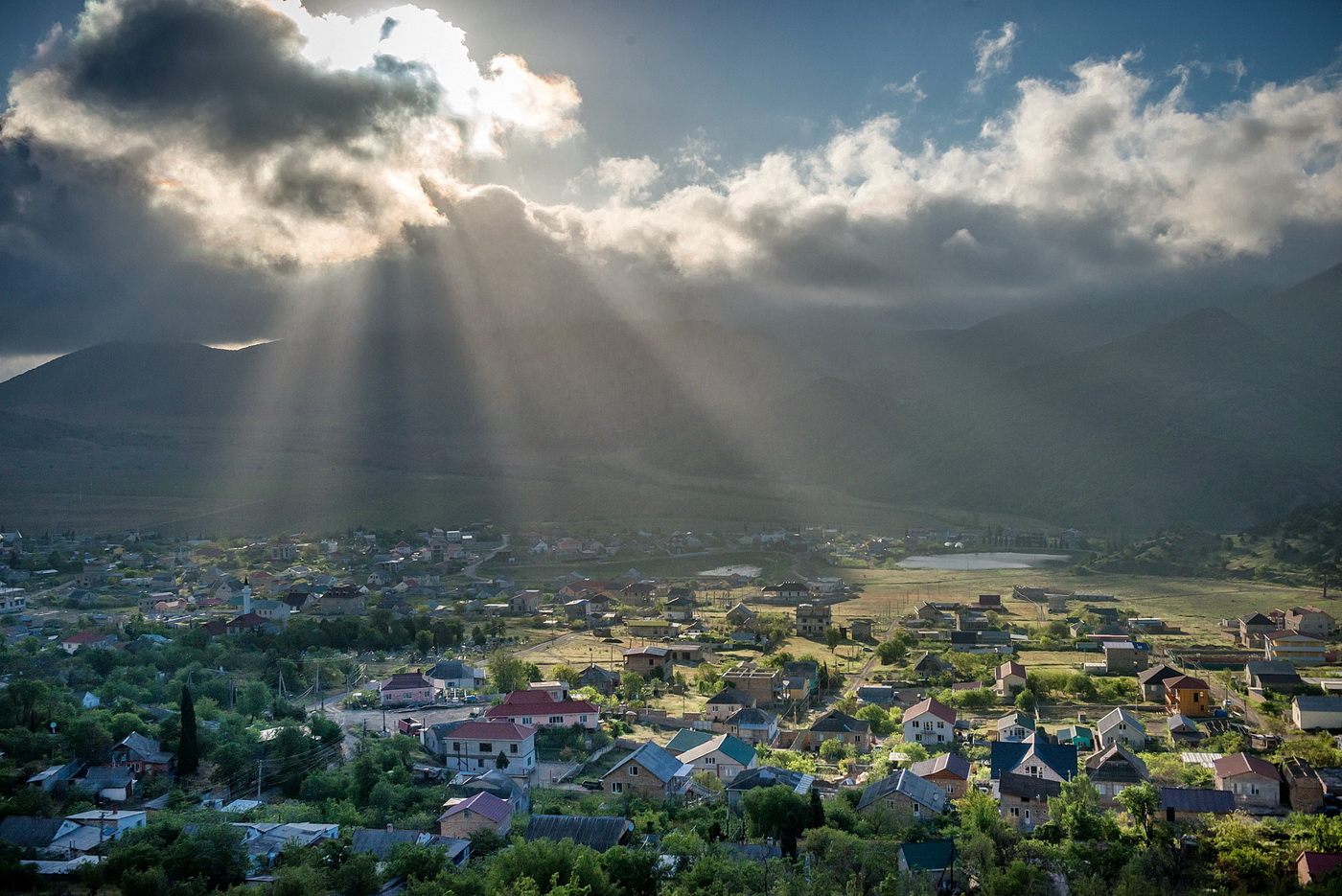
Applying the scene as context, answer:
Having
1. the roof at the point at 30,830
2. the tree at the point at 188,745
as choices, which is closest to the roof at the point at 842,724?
the tree at the point at 188,745

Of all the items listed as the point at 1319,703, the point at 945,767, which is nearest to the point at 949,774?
the point at 945,767

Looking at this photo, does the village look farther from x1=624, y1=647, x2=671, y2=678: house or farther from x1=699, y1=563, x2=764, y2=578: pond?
x1=699, y1=563, x2=764, y2=578: pond

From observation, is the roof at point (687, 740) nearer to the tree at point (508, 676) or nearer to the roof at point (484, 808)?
the roof at point (484, 808)

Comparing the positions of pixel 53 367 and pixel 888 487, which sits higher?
pixel 53 367

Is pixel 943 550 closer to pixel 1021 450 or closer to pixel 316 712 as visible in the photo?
pixel 316 712

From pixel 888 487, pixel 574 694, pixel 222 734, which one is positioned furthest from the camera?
pixel 888 487

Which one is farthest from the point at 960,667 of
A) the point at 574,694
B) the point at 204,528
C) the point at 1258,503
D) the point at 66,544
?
the point at 1258,503
